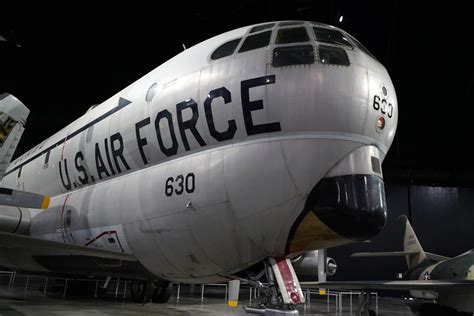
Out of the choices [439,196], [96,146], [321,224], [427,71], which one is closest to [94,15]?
[96,146]

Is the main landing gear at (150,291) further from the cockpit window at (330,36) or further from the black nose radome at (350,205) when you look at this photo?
the cockpit window at (330,36)

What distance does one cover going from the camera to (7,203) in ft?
22.1

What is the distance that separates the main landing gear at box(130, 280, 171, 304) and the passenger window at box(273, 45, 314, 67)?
6.71 metres

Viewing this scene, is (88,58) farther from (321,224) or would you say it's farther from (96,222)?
(321,224)

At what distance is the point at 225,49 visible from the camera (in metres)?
5.58

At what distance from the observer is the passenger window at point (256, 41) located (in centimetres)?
523

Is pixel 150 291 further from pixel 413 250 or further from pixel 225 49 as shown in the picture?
pixel 413 250

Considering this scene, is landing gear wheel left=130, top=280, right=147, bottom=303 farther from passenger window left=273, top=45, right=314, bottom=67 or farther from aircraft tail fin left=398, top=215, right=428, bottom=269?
aircraft tail fin left=398, top=215, right=428, bottom=269

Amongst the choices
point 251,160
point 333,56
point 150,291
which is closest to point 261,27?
point 333,56

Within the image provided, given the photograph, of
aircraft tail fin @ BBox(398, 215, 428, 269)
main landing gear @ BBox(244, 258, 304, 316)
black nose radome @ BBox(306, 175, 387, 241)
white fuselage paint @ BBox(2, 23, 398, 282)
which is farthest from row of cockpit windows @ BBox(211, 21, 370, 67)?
aircraft tail fin @ BBox(398, 215, 428, 269)

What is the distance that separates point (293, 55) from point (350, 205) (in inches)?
76.4

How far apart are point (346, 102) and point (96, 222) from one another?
4.60 meters

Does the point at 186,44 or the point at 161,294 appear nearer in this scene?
the point at 161,294

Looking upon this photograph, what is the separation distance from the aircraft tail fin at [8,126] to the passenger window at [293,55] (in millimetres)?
5810
